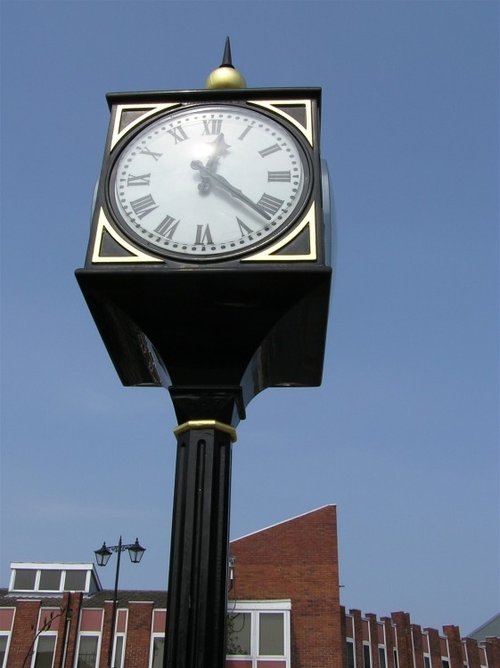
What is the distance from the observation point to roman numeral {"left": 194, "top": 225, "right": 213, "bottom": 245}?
13.6 feet

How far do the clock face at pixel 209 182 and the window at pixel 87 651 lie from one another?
27.1 meters

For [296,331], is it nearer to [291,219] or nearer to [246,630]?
[291,219]

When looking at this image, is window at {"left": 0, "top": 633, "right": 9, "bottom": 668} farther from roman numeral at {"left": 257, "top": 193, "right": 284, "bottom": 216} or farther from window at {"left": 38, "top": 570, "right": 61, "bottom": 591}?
roman numeral at {"left": 257, "top": 193, "right": 284, "bottom": 216}

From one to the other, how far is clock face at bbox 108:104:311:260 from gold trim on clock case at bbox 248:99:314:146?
6 cm

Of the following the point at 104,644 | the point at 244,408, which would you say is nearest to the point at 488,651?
the point at 104,644

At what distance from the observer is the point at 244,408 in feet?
14.4

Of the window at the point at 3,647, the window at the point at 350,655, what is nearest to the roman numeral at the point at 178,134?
the window at the point at 3,647

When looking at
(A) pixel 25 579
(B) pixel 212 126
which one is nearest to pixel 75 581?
(A) pixel 25 579

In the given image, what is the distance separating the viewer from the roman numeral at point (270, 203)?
4254 mm

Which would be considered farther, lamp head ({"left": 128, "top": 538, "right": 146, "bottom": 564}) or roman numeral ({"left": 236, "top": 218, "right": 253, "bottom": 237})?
lamp head ({"left": 128, "top": 538, "right": 146, "bottom": 564})

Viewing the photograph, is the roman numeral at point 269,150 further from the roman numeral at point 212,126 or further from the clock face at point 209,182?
the roman numeral at point 212,126

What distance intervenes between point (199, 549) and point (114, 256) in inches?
60.9

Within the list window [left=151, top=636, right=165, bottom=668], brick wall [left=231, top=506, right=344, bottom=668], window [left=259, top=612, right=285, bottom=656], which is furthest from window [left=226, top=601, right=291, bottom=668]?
window [left=151, top=636, right=165, bottom=668]

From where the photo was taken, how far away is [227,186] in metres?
4.43
